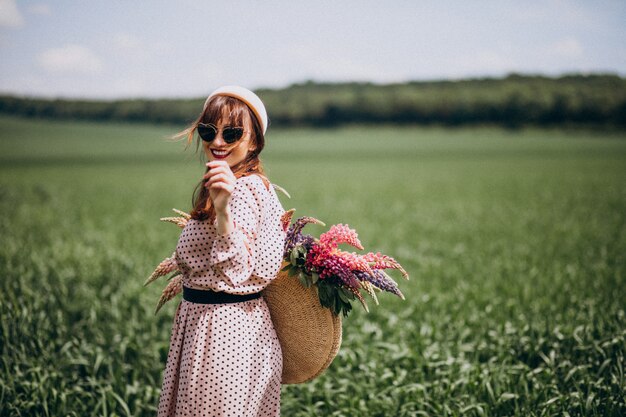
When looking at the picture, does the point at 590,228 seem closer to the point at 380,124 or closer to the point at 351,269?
the point at 351,269

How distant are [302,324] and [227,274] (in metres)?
0.63

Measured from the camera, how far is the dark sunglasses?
233 cm

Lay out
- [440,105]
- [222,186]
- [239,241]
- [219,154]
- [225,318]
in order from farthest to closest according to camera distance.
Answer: [440,105], [219,154], [225,318], [239,241], [222,186]

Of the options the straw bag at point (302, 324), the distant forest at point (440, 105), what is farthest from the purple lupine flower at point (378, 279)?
the distant forest at point (440, 105)

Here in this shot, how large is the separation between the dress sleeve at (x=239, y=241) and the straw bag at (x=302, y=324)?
1.13ft

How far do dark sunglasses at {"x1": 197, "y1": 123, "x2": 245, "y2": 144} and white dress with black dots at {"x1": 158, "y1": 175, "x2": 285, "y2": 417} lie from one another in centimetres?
21

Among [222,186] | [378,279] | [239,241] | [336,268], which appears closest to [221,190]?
[222,186]

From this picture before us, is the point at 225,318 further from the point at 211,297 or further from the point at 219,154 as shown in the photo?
the point at 219,154

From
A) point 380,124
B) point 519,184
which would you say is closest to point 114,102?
point 380,124

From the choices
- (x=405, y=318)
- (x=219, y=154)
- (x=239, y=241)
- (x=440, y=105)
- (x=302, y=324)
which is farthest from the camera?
(x=440, y=105)

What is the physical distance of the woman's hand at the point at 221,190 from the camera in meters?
2.05

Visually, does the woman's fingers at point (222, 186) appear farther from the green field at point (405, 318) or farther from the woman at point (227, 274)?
the green field at point (405, 318)

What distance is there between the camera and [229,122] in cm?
236

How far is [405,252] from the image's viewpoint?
9.23m
